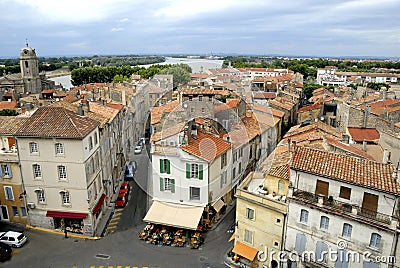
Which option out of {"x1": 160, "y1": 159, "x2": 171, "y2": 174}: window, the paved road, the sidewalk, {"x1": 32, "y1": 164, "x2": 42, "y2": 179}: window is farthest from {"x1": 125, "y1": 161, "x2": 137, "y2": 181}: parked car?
the sidewalk

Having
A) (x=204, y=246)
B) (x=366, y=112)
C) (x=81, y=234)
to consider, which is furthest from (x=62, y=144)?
(x=366, y=112)

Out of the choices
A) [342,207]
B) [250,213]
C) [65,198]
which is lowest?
[65,198]

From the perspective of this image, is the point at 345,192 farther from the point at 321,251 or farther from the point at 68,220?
the point at 68,220

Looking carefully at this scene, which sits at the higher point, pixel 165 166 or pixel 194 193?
pixel 165 166

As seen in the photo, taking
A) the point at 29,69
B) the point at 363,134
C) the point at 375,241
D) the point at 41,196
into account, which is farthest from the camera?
the point at 29,69

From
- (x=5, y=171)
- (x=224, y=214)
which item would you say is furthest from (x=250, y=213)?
(x=5, y=171)

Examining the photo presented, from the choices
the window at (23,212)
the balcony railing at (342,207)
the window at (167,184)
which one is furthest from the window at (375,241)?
the window at (23,212)
